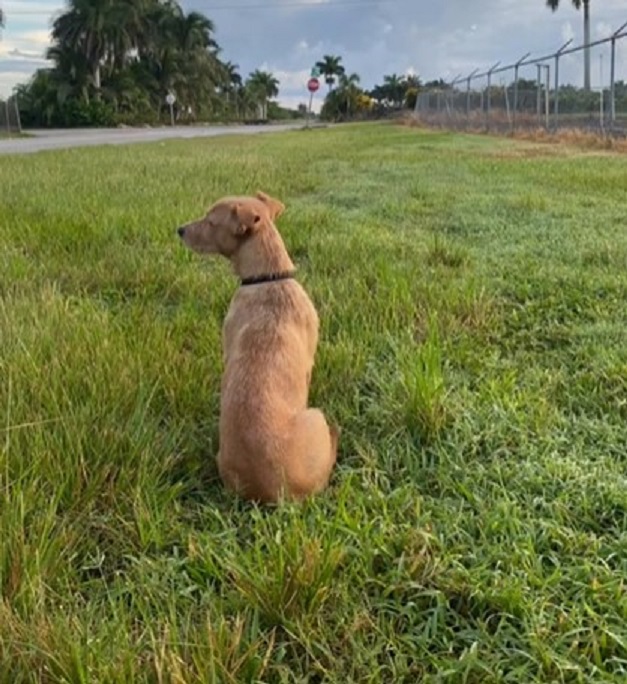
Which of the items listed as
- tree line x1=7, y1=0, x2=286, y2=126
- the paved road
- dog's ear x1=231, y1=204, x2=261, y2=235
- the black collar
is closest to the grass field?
the black collar

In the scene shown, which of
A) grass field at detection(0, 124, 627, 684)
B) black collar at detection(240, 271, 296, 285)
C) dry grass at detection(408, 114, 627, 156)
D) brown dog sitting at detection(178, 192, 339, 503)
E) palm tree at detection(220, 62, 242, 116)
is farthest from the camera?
palm tree at detection(220, 62, 242, 116)

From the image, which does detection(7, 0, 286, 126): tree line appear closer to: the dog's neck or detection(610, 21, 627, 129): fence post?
detection(610, 21, 627, 129): fence post

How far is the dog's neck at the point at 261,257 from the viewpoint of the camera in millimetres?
2498

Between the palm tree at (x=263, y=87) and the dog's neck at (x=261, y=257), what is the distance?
289 feet

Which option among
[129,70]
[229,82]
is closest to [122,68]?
[129,70]

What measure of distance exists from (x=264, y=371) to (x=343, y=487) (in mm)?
401

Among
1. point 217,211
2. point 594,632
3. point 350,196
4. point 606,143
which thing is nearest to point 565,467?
point 594,632

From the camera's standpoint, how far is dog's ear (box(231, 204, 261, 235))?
8.30ft

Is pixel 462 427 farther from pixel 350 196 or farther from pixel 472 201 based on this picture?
pixel 350 196

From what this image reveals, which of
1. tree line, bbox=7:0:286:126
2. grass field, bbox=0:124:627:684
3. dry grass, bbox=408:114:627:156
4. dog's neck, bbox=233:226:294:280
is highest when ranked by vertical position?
tree line, bbox=7:0:286:126

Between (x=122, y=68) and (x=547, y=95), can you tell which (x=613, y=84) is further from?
(x=122, y=68)

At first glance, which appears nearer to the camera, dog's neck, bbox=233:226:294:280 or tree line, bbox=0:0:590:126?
dog's neck, bbox=233:226:294:280

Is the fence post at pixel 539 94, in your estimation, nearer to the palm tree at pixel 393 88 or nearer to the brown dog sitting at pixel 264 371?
the brown dog sitting at pixel 264 371

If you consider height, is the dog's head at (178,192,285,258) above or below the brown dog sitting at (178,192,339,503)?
above
